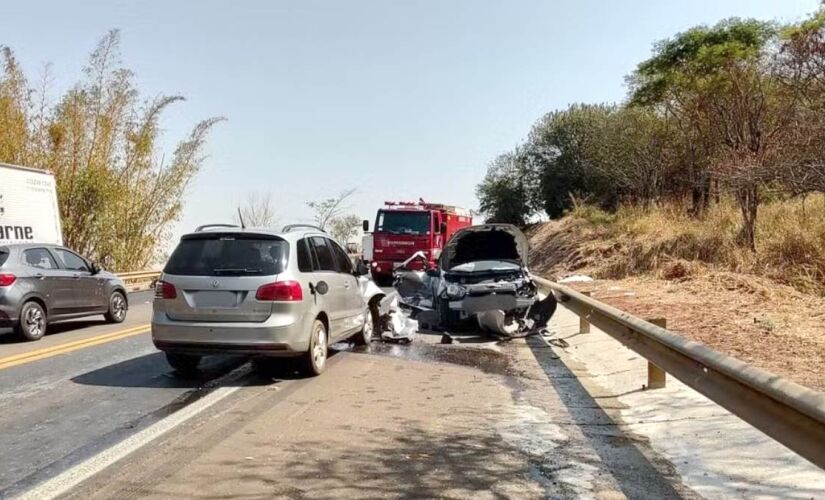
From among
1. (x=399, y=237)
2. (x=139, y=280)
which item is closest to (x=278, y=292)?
(x=399, y=237)

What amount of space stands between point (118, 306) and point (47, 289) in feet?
7.39

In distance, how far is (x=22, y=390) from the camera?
7.59m

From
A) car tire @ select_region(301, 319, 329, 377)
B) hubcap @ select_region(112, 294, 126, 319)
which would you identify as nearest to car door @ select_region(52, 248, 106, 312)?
hubcap @ select_region(112, 294, 126, 319)

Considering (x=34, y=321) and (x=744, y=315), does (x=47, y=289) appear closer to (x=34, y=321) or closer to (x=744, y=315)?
(x=34, y=321)

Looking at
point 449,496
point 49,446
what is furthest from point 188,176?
point 449,496

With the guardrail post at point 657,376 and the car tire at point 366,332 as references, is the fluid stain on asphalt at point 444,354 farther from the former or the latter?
the guardrail post at point 657,376

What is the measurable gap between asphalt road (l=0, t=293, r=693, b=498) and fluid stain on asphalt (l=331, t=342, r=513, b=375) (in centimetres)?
9

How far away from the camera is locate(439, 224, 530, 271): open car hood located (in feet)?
46.3

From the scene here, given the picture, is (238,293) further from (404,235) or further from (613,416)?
(404,235)

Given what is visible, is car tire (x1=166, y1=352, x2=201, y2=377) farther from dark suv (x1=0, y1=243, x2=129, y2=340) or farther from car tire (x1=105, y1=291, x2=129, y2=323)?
car tire (x1=105, y1=291, x2=129, y2=323)

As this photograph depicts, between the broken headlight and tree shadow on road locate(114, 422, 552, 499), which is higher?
the broken headlight

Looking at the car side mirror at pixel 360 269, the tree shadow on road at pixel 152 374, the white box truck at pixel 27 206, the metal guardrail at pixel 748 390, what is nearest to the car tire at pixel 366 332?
the car side mirror at pixel 360 269

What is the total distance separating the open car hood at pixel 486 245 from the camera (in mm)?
14102

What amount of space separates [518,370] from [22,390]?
5735 mm
